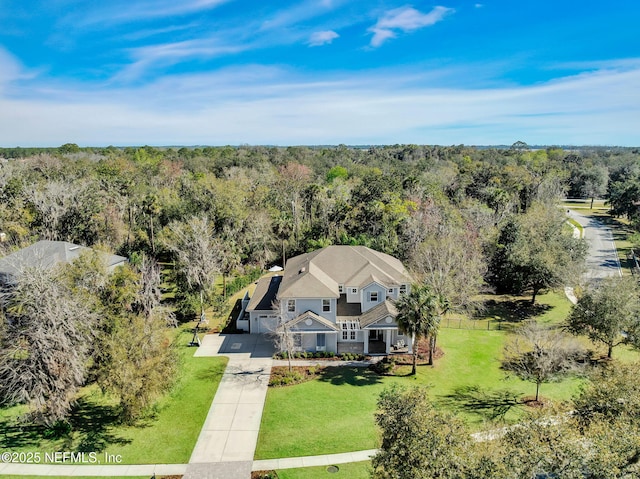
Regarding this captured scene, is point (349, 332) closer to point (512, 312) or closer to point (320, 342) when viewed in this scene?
point (320, 342)

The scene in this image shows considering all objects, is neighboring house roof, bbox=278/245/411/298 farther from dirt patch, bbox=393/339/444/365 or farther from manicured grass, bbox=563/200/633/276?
manicured grass, bbox=563/200/633/276

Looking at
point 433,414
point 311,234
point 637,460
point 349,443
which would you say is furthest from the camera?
point 311,234

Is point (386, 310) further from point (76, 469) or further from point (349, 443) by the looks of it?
point (76, 469)

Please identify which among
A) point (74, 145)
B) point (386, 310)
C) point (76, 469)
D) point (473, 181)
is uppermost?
point (74, 145)

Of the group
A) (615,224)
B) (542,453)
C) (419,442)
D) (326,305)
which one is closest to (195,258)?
(326,305)

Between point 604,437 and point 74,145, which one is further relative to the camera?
point 74,145

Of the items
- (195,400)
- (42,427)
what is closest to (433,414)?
(195,400)
